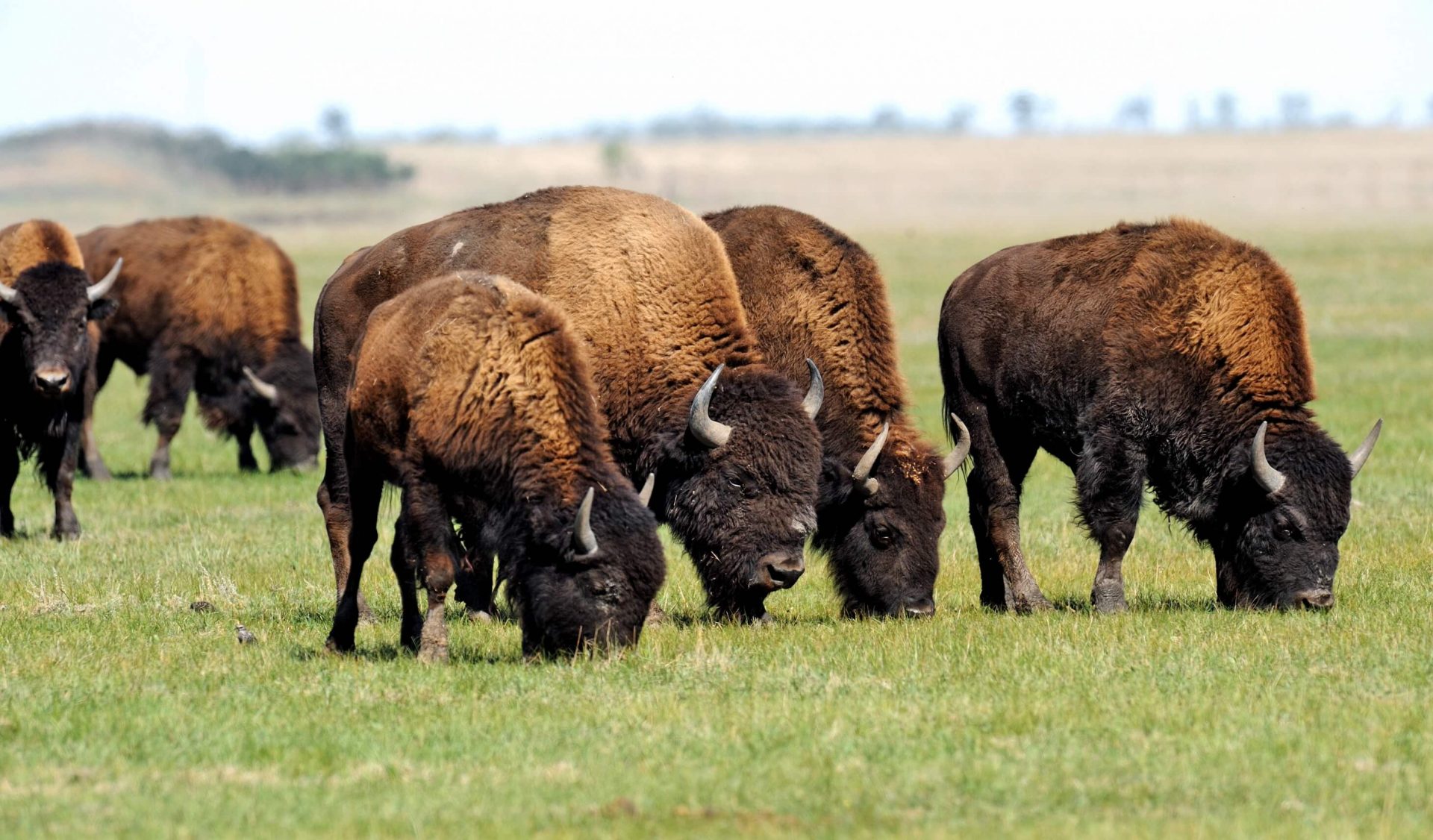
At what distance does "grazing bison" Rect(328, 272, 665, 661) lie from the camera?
8.45 metres

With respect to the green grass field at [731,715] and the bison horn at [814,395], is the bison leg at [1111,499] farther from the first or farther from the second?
the bison horn at [814,395]

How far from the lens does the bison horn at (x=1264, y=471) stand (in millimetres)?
10070

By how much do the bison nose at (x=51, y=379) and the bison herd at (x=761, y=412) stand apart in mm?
4065

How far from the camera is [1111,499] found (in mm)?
10656

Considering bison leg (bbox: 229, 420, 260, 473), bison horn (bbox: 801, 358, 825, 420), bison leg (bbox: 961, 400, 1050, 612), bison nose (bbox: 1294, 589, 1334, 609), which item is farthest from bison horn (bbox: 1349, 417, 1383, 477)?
bison leg (bbox: 229, 420, 260, 473)

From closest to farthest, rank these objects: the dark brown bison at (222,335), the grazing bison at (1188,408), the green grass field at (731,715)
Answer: the green grass field at (731,715), the grazing bison at (1188,408), the dark brown bison at (222,335)

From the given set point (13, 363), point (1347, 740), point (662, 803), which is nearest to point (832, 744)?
point (662, 803)

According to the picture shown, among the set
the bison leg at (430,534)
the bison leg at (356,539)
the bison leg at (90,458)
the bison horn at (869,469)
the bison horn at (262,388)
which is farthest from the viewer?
the bison horn at (262,388)

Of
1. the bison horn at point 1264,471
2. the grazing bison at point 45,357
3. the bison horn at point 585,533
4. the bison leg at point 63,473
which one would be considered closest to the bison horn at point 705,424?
the bison horn at point 585,533

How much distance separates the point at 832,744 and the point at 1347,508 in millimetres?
4632

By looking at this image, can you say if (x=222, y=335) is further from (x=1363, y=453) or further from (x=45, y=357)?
(x=1363, y=453)

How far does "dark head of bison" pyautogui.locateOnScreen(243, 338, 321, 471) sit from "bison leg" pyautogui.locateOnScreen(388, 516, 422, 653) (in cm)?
1116

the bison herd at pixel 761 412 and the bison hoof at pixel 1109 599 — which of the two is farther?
the bison hoof at pixel 1109 599

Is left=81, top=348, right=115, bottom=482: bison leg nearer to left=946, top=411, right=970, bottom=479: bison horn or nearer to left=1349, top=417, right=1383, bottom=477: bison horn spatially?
left=946, top=411, right=970, bottom=479: bison horn
